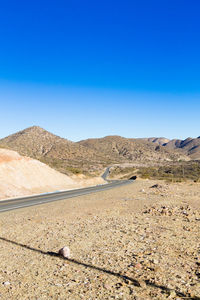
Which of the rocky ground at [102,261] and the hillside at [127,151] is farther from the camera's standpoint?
the hillside at [127,151]

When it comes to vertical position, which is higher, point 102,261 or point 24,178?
point 102,261

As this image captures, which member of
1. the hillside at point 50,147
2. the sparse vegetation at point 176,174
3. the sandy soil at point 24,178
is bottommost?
the sparse vegetation at point 176,174

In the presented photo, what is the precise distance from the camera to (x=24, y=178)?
127 ft

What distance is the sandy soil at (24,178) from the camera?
3309 cm

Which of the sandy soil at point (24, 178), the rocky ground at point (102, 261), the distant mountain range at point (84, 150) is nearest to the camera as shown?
the rocky ground at point (102, 261)

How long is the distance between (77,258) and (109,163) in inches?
4443

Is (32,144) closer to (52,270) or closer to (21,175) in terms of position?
(21,175)

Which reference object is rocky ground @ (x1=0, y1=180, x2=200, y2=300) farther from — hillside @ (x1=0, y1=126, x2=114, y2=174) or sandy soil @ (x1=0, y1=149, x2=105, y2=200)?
hillside @ (x1=0, y1=126, x2=114, y2=174)

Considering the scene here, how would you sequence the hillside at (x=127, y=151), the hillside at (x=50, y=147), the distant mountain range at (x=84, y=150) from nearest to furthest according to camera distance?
1. the distant mountain range at (x=84, y=150)
2. the hillside at (x=50, y=147)
3. the hillside at (x=127, y=151)

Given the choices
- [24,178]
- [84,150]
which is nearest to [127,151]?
[84,150]

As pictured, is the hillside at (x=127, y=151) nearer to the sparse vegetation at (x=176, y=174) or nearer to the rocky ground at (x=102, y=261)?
the sparse vegetation at (x=176, y=174)

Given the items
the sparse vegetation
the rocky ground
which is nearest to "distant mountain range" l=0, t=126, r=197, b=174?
the sparse vegetation

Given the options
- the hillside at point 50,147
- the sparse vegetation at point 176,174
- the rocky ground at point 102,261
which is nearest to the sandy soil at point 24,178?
the rocky ground at point 102,261

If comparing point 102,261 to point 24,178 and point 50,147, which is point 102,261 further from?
point 50,147
